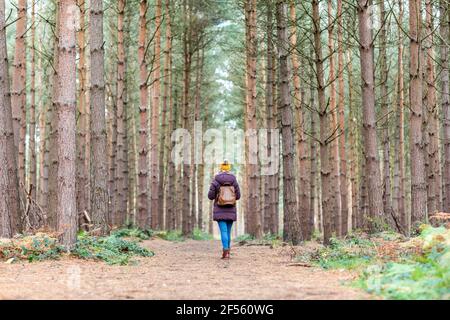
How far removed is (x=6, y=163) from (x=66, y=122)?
1.52 meters

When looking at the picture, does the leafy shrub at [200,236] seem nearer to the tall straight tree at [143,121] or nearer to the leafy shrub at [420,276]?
the tall straight tree at [143,121]

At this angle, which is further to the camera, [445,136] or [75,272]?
[445,136]

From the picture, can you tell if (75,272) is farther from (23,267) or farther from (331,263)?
(331,263)

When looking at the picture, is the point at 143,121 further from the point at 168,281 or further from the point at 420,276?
the point at 420,276

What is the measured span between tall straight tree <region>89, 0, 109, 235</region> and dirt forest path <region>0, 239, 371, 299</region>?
292 cm

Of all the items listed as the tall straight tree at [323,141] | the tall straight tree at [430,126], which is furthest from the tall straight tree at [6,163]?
the tall straight tree at [430,126]

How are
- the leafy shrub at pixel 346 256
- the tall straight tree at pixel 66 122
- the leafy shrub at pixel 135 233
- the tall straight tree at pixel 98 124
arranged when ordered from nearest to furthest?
1. the leafy shrub at pixel 346 256
2. the tall straight tree at pixel 66 122
3. the tall straight tree at pixel 98 124
4. the leafy shrub at pixel 135 233

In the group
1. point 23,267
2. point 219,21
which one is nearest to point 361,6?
point 23,267

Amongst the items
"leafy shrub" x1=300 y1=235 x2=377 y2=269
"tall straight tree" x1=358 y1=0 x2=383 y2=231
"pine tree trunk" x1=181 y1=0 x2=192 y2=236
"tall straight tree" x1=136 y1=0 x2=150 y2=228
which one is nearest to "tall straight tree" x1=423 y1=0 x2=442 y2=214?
"tall straight tree" x1=358 y1=0 x2=383 y2=231

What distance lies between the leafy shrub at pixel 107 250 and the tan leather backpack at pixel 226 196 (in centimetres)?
175

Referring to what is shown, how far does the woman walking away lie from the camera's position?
35.1 feet

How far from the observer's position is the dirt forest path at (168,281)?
5.29 meters
